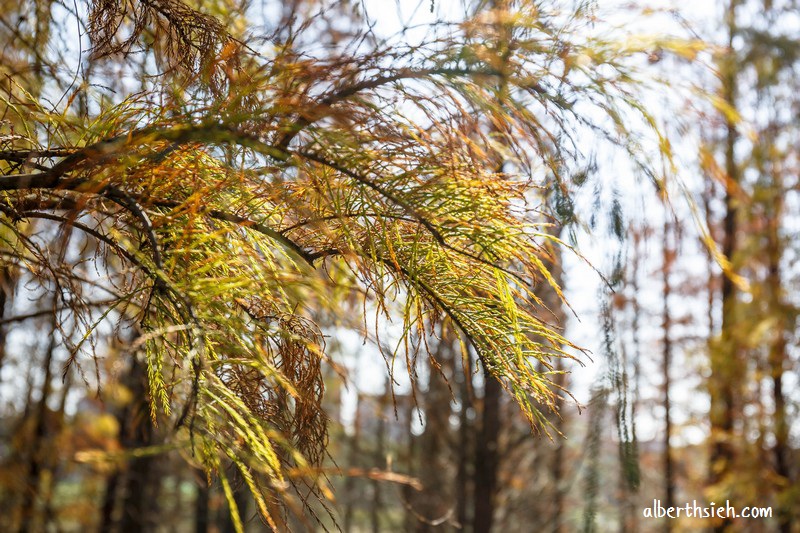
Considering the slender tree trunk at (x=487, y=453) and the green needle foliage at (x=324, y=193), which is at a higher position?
the green needle foliage at (x=324, y=193)

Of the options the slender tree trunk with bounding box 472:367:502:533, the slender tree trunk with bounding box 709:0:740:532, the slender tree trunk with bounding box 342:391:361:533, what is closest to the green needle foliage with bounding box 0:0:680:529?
the slender tree trunk with bounding box 472:367:502:533

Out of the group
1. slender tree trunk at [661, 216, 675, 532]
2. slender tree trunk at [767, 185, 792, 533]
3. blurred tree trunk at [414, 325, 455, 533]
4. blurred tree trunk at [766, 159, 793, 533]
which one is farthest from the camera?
slender tree trunk at [661, 216, 675, 532]

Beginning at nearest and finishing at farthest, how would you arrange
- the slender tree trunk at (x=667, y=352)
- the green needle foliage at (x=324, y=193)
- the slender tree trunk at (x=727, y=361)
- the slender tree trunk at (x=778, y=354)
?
the green needle foliage at (x=324, y=193) → the slender tree trunk at (x=778, y=354) → the slender tree trunk at (x=727, y=361) → the slender tree trunk at (x=667, y=352)

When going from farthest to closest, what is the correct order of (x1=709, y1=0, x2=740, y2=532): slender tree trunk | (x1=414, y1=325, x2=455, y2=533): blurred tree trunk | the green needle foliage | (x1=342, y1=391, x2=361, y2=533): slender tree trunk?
(x1=342, y1=391, x2=361, y2=533): slender tree trunk
(x1=414, y1=325, x2=455, y2=533): blurred tree trunk
(x1=709, y1=0, x2=740, y2=532): slender tree trunk
the green needle foliage

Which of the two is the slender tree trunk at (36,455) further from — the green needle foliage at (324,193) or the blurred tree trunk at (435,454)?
the green needle foliage at (324,193)

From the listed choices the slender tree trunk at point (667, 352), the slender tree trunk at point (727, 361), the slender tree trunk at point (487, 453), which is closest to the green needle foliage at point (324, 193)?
the slender tree trunk at point (487, 453)

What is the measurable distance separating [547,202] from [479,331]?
408 millimetres

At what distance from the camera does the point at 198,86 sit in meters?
1.59

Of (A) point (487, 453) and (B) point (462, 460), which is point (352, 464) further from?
Answer: (A) point (487, 453)

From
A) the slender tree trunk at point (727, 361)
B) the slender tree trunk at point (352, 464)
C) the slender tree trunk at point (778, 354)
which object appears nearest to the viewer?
the slender tree trunk at point (778, 354)

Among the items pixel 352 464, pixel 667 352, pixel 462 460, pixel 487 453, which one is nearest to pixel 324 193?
A: pixel 487 453

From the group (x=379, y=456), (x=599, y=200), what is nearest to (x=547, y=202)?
(x=599, y=200)

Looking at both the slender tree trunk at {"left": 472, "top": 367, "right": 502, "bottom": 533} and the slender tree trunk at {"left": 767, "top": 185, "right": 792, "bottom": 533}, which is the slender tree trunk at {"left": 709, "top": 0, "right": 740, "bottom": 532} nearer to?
the slender tree trunk at {"left": 767, "top": 185, "right": 792, "bottom": 533}

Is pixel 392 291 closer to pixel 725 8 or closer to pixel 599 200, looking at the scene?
pixel 599 200
